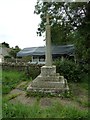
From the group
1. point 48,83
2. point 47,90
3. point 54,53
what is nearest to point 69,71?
point 48,83

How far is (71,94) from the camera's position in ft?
37.2

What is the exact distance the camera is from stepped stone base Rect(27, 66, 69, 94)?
1183 centimetres

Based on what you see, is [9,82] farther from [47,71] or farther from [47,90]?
[47,90]

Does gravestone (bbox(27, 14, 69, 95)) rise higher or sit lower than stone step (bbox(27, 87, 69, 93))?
higher

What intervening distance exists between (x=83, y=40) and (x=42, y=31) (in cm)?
636

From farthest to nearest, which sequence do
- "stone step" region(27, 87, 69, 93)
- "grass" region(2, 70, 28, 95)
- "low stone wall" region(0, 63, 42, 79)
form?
"low stone wall" region(0, 63, 42, 79) < "grass" region(2, 70, 28, 95) < "stone step" region(27, 87, 69, 93)

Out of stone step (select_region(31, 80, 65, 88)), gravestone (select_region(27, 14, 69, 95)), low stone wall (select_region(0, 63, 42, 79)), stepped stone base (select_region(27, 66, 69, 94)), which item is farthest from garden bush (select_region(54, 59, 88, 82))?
stone step (select_region(31, 80, 65, 88))

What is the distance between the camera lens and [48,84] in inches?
482

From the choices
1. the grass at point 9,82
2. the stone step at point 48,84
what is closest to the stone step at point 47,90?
the stone step at point 48,84

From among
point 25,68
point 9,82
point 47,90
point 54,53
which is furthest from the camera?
point 54,53

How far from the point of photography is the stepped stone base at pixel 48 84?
38.8ft

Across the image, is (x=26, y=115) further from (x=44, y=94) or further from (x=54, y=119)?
(x=44, y=94)

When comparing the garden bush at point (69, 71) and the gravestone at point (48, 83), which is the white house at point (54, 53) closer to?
the garden bush at point (69, 71)

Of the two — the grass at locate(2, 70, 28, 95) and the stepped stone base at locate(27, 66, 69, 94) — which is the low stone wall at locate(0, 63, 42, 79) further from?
the stepped stone base at locate(27, 66, 69, 94)
